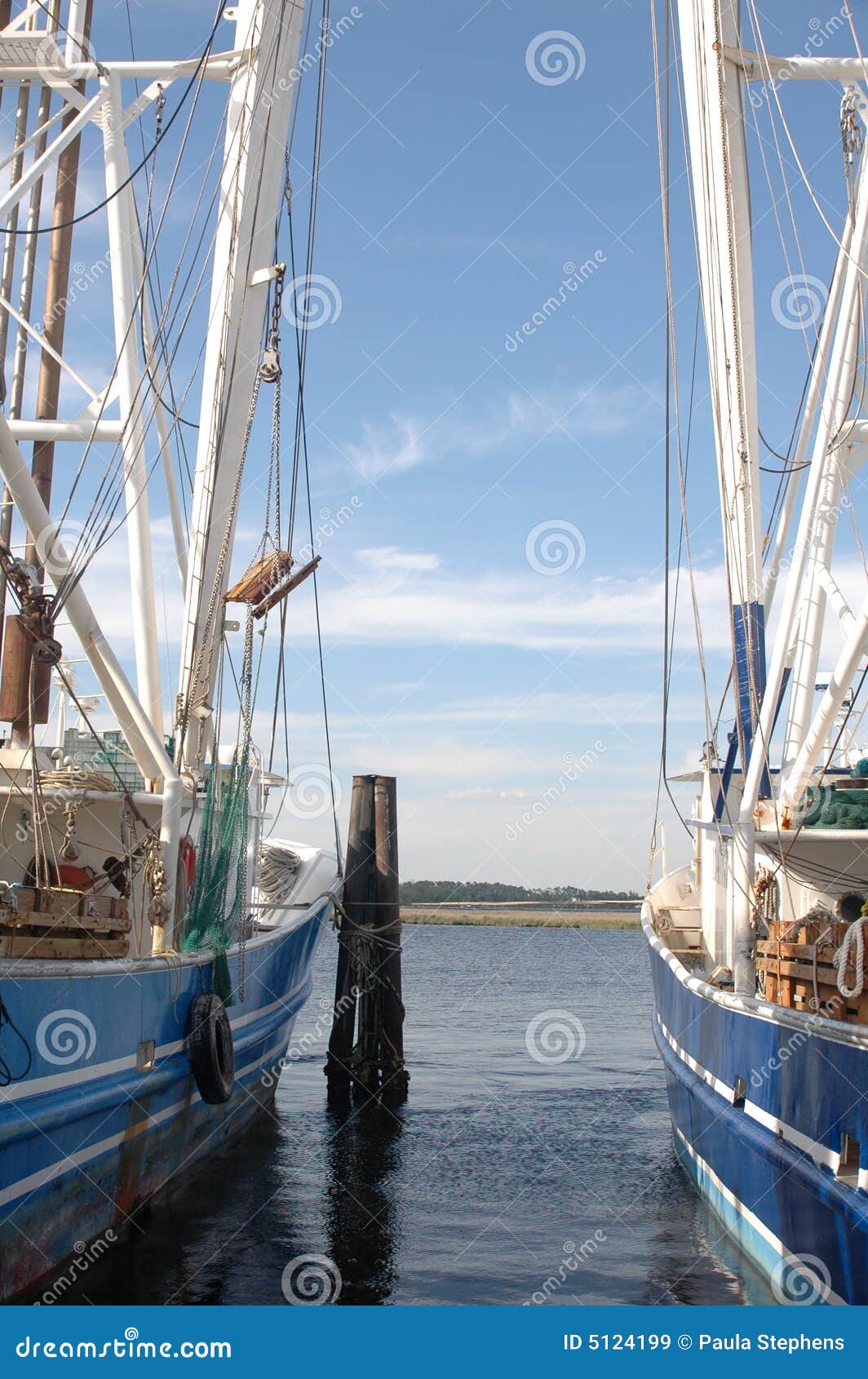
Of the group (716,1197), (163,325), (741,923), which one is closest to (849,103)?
(163,325)

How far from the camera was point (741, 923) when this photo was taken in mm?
12797

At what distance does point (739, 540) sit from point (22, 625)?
28.3ft

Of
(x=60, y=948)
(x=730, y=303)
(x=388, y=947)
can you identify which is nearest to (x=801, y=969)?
(x=60, y=948)

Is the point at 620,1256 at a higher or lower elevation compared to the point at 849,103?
lower

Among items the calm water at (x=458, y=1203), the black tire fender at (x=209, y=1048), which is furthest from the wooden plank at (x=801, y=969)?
the black tire fender at (x=209, y=1048)

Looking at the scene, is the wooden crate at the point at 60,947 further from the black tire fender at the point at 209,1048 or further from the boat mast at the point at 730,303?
the boat mast at the point at 730,303

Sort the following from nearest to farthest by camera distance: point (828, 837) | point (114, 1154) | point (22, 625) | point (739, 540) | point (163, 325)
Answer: point (22, 625) < point (114, 1154) < point (828, 837) < point (739, 540) < point (163, 325)

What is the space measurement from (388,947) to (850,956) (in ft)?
46.2

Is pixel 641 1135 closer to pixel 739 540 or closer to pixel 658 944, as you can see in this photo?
pixel 658 944

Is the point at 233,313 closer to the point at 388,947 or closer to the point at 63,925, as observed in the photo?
the point at 63,925

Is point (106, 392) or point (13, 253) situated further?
point (13, 253)

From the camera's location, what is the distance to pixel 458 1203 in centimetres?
1545

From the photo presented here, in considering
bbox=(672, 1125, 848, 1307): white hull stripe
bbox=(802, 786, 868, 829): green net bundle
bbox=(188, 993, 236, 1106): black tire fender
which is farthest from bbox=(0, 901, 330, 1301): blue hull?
bbox=(802, 786, 868, 829): green net bundle

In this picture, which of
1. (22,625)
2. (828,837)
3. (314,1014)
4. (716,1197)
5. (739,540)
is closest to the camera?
(22,625)
